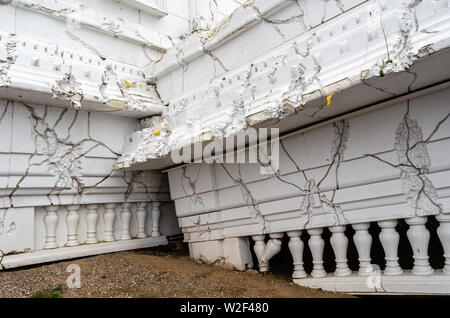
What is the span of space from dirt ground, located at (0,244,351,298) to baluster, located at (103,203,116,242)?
7.1 inches

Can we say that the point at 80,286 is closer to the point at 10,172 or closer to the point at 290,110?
the point at 10,172

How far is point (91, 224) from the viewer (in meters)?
1.59

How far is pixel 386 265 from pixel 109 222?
1.30 meters

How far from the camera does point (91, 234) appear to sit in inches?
62.6

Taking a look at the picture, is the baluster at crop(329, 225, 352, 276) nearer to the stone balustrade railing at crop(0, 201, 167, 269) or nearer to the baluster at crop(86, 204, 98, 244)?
the stone balustrade railing at crop(0, 201, 167, 269)

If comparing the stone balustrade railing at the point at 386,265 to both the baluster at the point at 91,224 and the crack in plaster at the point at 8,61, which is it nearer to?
the baluster at the point at 91,224

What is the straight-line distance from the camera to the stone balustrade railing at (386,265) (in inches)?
40.4

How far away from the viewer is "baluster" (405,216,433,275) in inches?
41.6

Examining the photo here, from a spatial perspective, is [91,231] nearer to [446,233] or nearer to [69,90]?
[69,90]

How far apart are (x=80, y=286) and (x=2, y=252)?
41cm

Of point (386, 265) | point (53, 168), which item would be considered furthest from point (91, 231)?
point (386, 265)

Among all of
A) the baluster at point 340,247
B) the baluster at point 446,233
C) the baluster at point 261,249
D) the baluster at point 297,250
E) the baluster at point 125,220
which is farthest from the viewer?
the baluster at point 125,220

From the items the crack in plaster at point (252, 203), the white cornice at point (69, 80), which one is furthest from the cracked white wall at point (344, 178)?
the white cornice at point (69, 80)

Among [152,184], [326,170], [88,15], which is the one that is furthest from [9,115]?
[326,170]
